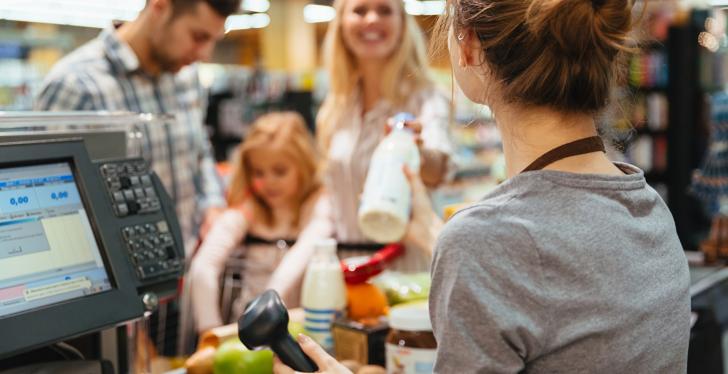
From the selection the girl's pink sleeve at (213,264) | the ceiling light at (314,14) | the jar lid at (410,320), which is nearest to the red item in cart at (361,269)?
the jar lid at (410,320)

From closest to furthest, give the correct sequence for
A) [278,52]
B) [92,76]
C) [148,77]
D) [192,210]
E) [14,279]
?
1. [14,279]
2. [92,76]
3. [148,77]
4. [192,210]
5. [278,52]

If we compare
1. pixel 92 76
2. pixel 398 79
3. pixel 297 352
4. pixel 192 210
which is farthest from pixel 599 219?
pixel 192 210

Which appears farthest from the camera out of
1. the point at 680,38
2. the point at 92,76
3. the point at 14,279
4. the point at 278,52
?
the point at 278,52

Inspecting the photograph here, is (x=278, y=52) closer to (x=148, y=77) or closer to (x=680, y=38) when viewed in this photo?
(x=680, y=38)

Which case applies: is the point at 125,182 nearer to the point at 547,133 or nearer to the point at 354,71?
the point at 547,133

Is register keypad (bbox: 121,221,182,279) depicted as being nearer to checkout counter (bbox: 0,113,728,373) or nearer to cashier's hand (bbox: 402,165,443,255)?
checkout counter (bbox: 0,113,728,373)

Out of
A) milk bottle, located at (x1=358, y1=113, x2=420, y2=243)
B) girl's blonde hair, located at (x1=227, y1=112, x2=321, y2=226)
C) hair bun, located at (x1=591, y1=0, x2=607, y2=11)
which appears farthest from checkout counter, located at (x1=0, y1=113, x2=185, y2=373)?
girl's blonde hair, located at (x1=227, y1=112, x2=321, y2=226)

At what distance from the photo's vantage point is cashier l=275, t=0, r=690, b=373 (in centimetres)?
83

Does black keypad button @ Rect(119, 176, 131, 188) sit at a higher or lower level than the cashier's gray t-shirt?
higher

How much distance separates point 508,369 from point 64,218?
62 cm

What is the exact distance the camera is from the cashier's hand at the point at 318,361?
1.00 m

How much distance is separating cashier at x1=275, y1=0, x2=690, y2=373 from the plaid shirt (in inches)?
65.0

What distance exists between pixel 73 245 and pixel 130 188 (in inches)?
5.1

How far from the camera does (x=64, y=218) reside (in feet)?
3.48
